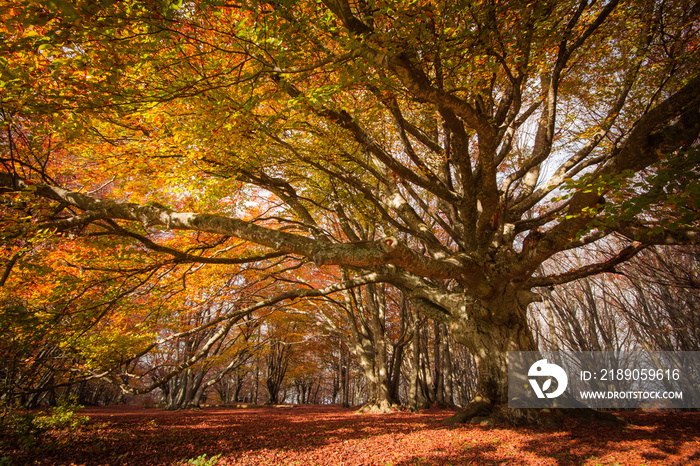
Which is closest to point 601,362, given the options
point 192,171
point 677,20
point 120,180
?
point 677,20

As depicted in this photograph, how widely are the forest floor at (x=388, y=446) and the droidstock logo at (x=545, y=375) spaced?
62 centimetres

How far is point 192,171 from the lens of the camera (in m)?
5.62

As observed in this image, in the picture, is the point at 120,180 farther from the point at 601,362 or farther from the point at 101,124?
the point at 601,362

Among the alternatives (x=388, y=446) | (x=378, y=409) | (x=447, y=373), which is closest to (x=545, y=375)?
(x=388, y=446)

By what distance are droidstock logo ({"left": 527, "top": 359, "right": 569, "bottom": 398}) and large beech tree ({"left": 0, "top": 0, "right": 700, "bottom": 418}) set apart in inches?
17.1

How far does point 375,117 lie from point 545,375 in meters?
6.07

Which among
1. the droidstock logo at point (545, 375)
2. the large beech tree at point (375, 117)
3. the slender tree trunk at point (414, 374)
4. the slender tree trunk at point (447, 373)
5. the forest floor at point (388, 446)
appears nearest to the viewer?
the large beech tree at point (375, 117)

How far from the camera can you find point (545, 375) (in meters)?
5.96

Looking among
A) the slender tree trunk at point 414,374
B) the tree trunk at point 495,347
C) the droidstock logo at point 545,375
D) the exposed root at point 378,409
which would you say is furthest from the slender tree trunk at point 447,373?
the tree trunk at point 495,347

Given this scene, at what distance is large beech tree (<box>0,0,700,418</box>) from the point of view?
331cm

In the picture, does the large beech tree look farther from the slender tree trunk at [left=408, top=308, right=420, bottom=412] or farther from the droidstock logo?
the slender tree trunk at [left=408, top=308, right=420, bottom=412]

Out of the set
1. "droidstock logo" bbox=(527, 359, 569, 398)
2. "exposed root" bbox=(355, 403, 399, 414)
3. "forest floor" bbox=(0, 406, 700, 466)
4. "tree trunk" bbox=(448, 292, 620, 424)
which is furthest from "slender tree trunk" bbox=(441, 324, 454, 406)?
"forest floor" bbox=(0, 406, 700, 466)

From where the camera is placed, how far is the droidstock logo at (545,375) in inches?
231

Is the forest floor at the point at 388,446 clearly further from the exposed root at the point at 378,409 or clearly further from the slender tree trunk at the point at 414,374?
the slender tree trunk at the point at 414,374
